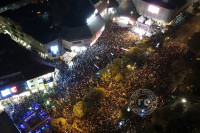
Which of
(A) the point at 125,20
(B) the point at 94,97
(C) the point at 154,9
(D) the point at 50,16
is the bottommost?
(B) the point at 94,97

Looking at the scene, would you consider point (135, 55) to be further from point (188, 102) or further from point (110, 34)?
point (188, 102)

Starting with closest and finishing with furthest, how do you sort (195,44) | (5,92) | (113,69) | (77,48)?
(113,69) < (5,92) < (195,44) < (77,48)

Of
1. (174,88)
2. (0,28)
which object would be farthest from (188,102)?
(0,28)

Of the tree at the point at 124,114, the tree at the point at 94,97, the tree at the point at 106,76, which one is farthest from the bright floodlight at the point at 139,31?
the tree at the point at 124,114

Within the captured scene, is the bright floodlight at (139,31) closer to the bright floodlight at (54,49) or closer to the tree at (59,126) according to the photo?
the bright floodlight at (54,49)

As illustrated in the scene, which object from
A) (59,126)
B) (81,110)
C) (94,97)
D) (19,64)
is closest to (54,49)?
(19,64)

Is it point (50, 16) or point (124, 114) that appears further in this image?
point (50, 16)

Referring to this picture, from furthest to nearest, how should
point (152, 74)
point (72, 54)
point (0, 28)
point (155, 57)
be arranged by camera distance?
point (0, 28)
point (72, 54)
point (155, 57)
point (152, 74)

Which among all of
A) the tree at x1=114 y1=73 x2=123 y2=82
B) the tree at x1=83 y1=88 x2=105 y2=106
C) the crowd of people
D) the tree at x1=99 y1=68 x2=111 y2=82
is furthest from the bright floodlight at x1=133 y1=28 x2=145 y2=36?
the tree at x1=83 y1=88 x2=105 y2=106

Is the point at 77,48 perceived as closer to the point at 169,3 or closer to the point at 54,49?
the point at 54,49
